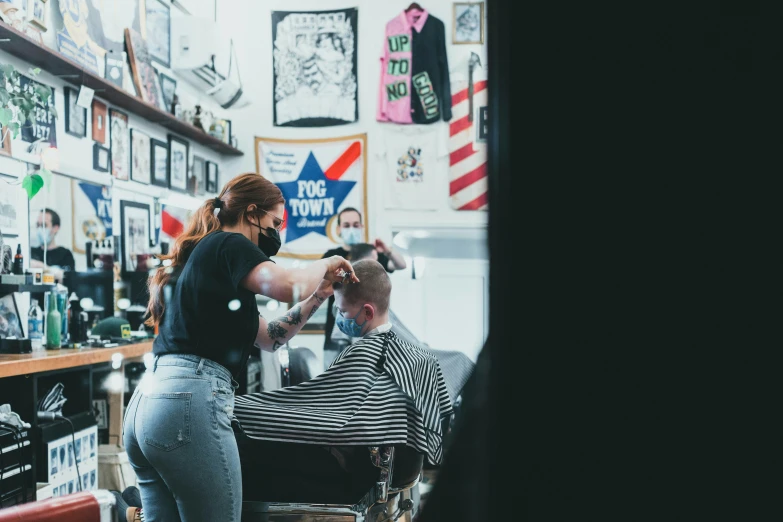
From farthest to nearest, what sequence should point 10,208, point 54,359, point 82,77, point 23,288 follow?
point 82,77 → point 10,208 → point 23,288 → point 54,359

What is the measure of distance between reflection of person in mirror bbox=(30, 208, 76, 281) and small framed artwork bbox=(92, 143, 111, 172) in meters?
0.47

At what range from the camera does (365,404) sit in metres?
2.00

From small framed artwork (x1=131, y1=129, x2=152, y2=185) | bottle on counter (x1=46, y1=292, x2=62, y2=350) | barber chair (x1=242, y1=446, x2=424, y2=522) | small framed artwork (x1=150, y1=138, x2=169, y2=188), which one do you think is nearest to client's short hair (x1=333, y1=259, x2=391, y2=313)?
barber chair (x1=242, y1=446, x2=424, y2=522)

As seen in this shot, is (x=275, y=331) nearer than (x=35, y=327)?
Yes

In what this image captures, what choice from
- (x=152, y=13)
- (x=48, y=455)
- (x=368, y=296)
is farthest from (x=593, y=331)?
(x=152, y=13)

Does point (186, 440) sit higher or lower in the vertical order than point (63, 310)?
lower

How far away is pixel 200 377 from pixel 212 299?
0.15 metres

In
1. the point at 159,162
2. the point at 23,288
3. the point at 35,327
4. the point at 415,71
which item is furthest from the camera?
the point at 415,71

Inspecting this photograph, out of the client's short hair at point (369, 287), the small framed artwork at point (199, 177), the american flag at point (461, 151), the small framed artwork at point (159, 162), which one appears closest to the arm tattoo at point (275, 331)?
the client's short hair at point (369, 287)

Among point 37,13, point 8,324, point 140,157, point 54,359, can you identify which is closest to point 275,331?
point 54,359

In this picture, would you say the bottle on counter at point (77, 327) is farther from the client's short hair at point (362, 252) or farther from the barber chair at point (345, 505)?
the barber chair at point (345, 505)

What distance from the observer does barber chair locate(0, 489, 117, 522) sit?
135cm

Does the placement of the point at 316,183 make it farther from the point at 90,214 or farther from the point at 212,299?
the point at 212,299

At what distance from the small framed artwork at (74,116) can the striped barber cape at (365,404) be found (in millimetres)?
2036
